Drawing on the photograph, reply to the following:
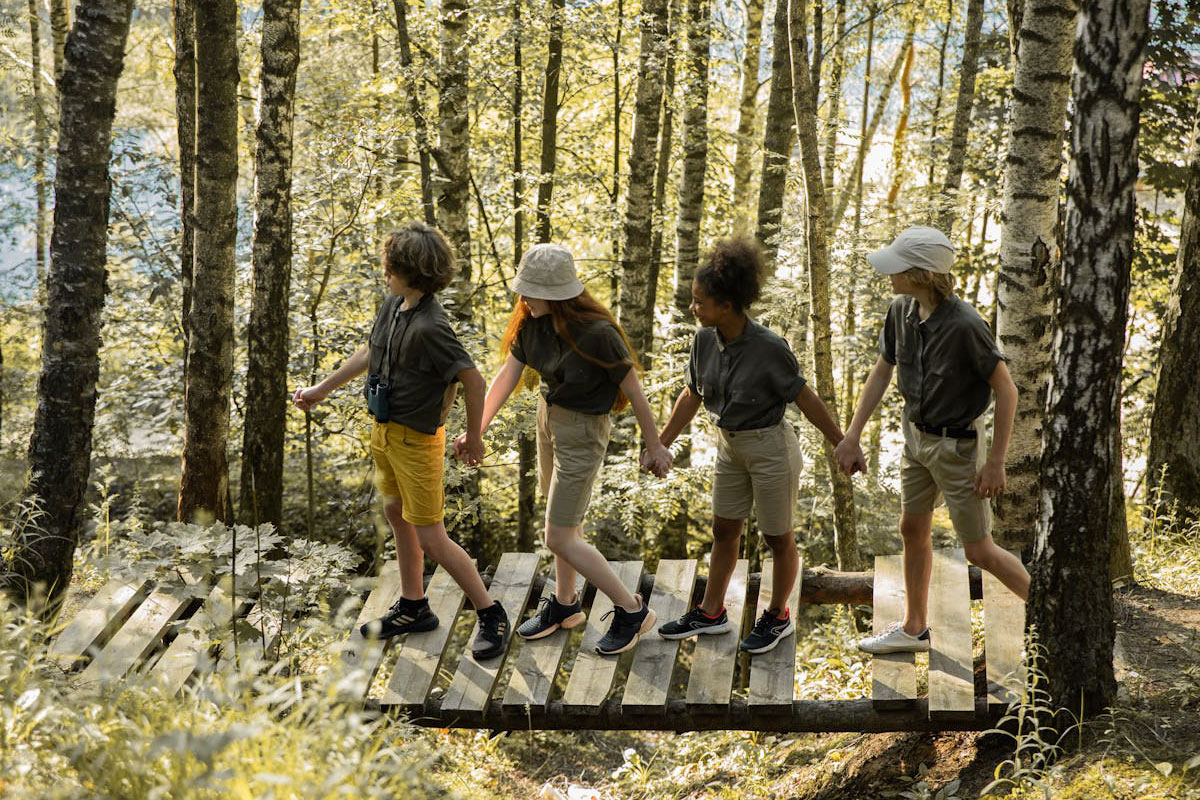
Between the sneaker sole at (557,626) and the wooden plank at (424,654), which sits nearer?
the wooden plank at (424,654)

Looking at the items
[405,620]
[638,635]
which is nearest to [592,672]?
[638,635]

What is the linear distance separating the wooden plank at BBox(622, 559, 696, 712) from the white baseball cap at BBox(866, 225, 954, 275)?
7.10 ft

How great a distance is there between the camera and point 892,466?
1177 centimetres

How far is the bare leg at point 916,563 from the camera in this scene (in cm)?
448

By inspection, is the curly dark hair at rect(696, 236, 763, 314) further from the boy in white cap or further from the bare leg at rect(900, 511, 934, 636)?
the bare leg at rect(900, 511, 934, 636)

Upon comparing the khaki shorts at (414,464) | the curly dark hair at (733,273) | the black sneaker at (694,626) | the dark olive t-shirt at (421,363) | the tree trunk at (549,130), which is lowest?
the black sneaker at (694,626)

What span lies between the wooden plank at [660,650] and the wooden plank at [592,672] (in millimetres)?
110

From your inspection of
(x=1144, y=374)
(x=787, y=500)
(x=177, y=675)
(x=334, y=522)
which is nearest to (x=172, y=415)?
(x=334, y=522)

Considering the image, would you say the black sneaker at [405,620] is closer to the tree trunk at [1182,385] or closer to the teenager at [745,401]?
the teenager at [745,401]

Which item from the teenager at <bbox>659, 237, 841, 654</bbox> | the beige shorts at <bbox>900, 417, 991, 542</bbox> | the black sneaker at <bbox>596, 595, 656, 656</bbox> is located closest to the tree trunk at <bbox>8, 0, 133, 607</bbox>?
the black sneaker at <bbox>596, 595, 656, 656</bbox>

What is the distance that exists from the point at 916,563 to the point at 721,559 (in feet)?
3.08

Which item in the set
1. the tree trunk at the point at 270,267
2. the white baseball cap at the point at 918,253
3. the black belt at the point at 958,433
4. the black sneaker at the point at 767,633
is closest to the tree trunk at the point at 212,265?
the tree trunk at the point at 270,267

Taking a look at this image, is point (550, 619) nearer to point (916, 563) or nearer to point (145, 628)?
point (916, 563)

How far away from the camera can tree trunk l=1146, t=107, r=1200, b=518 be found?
7246 mm
